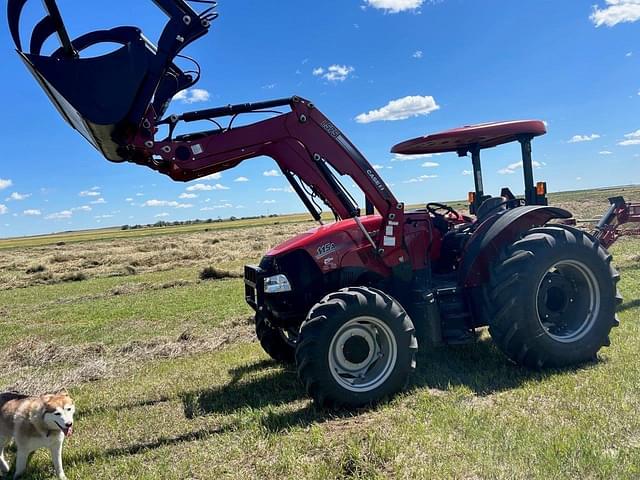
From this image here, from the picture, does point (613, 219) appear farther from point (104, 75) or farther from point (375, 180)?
point (104, 75)

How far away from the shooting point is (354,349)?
5.17 metres

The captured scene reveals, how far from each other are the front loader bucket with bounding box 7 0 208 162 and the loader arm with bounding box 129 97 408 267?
21cm

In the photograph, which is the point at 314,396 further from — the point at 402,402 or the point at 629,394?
the point at 629,394

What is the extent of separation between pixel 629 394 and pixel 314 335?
2906 millimetres

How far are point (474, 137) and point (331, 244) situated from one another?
2222 millimetres

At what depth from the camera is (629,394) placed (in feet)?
15.1

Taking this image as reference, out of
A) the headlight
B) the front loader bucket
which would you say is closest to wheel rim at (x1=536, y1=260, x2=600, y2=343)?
the headlight

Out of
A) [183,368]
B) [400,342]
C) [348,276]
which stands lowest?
[183,368]

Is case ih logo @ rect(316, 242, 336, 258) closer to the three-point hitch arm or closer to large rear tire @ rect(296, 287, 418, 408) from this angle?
large rear tire @ rect(296, 287, 418, 408)

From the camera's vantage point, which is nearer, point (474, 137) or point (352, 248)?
point (352, 248)

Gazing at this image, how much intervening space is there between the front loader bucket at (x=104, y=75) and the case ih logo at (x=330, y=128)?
157 centimetres

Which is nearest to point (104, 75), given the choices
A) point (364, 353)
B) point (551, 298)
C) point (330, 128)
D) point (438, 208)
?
point (330, 128)

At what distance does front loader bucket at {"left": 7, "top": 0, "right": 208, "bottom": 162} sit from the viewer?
4582mm

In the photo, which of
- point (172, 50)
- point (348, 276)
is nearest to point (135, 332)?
point (348, 276)
